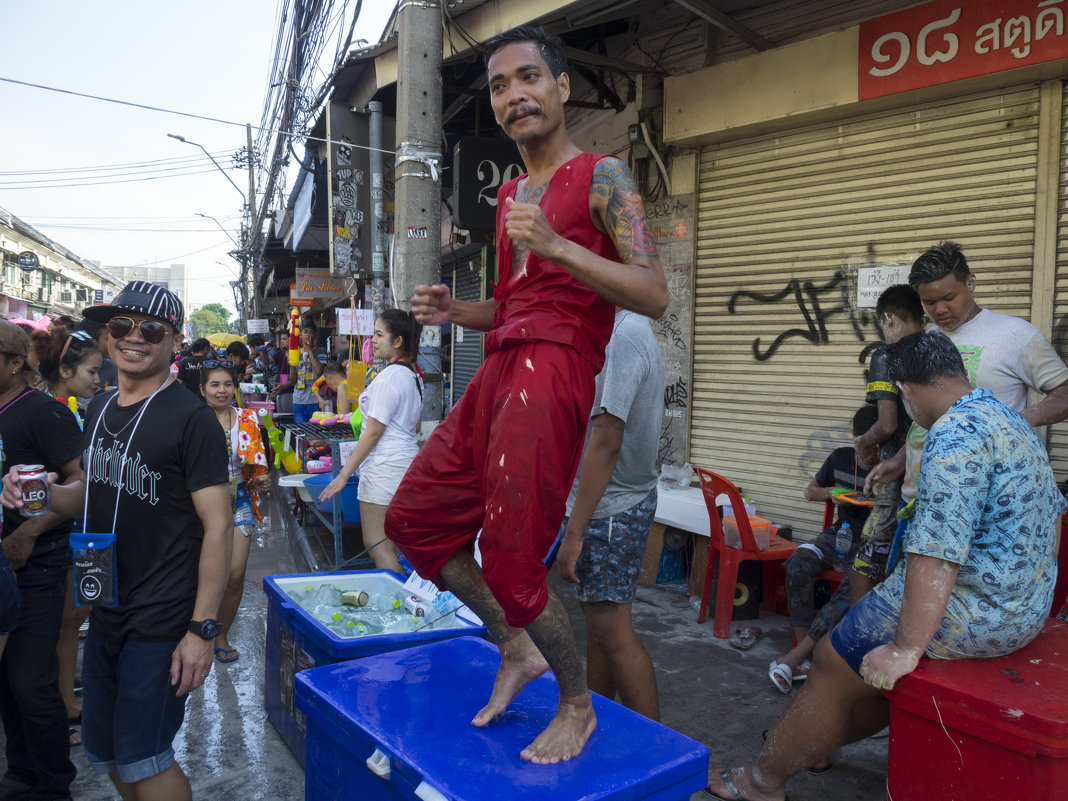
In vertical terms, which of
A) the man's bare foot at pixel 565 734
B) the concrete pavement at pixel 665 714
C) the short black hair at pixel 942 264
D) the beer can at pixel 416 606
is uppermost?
the short black hair at pixel 942 264

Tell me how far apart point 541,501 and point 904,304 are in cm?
288

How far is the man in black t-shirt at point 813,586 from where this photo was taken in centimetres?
393

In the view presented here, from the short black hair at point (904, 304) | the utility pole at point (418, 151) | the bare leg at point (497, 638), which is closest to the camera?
the bare leg at point (497, 638)

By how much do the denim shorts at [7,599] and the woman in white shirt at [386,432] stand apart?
7.09 feet

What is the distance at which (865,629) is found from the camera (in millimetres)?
2594

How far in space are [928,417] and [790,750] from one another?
50.4 inches

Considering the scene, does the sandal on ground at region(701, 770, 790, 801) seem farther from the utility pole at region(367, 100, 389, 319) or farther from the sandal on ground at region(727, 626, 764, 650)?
the utility pole at region(367, 100, 389, 319)

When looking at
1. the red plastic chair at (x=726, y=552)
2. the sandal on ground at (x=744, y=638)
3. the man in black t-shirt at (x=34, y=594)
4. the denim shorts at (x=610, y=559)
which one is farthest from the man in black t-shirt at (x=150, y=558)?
the sandal on ground at (x=744, y=638)

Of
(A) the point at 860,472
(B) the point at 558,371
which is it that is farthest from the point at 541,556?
(A) the point at 860,472

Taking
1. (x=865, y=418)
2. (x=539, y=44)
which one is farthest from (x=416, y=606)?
(x=865, y=418)

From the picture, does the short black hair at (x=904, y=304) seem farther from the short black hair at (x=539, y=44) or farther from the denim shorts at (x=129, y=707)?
the denim shorts at (x=129, y=707)

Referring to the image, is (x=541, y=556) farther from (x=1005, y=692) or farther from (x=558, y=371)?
(x=1005, y=692)

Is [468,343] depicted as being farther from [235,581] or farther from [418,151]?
[235,581]

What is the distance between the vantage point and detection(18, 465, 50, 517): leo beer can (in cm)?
258
